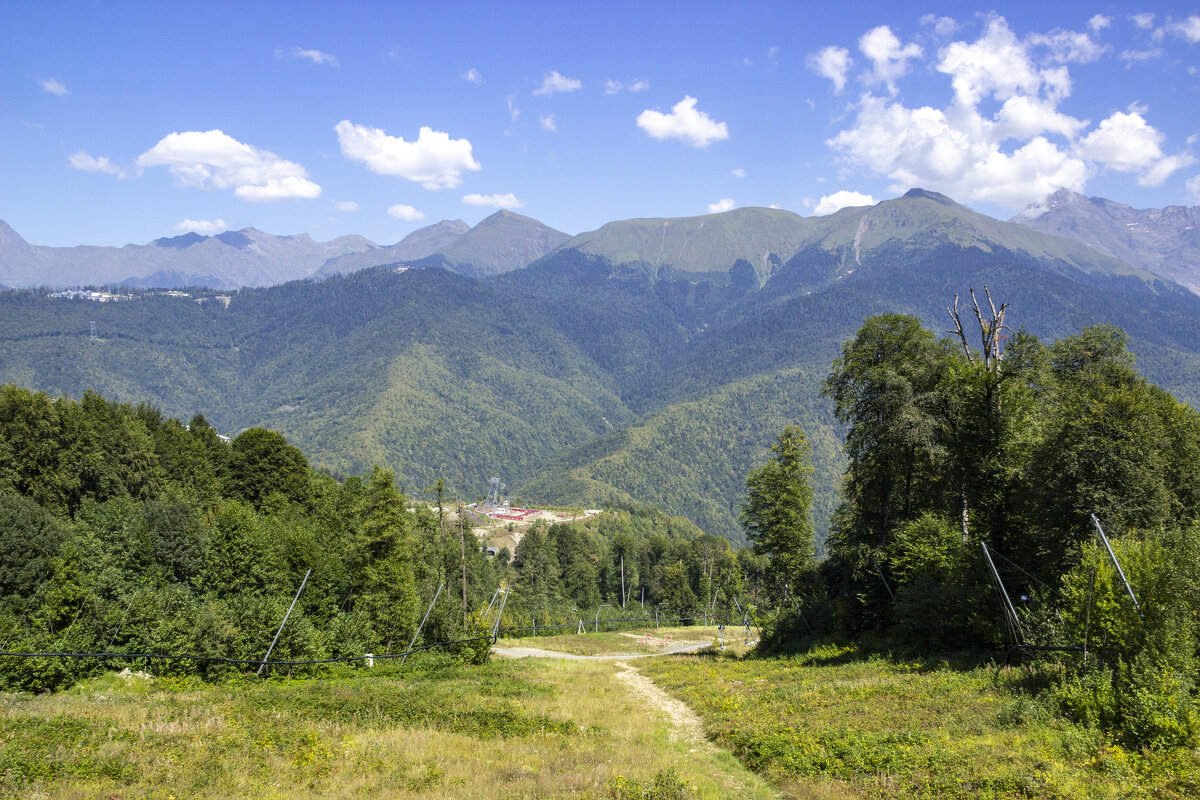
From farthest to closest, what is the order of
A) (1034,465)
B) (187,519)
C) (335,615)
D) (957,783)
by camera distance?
(187,519) → (335,615) → (1034,465) → (957,783)

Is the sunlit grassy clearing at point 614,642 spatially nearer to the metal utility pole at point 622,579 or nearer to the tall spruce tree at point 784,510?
the tall spruce tree at point 784,510

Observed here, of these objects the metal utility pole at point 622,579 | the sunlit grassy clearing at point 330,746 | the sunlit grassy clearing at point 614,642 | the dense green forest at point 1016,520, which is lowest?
the metal utility pole at point 622,579

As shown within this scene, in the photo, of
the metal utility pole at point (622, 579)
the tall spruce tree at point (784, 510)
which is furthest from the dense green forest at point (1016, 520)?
the metal utility pole at point (622, 579)

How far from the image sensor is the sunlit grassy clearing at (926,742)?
11328 millimetres

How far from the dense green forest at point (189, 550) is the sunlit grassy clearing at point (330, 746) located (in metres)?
5.36

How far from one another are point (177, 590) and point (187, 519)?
A: 1028 centimetres

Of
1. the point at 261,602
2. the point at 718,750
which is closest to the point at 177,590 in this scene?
the point at 261,602

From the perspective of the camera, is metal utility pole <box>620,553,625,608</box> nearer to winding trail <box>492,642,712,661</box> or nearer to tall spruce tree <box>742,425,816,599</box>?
winding trail <box>492,642,712,661</box>

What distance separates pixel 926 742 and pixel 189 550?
4245cm

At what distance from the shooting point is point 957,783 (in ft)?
39.3

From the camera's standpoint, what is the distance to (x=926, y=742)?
1427 cm

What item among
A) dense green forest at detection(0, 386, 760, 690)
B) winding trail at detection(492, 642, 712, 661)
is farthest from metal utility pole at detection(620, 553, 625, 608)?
winding trail at detection(492, 642, 712, 661)

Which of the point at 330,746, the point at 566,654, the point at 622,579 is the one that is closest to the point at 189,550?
the point at 566,654

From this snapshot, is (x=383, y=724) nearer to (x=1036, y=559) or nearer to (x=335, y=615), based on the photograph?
(x=335, y=615)
